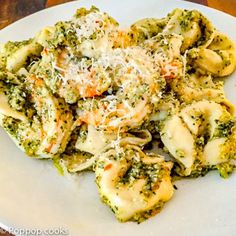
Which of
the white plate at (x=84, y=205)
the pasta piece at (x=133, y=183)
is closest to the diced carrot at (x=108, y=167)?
the pasta piece at (x=133, y=183)

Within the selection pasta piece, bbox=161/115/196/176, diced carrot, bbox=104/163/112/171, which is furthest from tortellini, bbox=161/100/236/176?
diced carrot, bbox=104/163/112/171

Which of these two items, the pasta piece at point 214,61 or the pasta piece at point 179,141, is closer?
the pasta piece at point 179,141

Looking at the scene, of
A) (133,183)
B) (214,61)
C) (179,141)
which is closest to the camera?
(133,183)

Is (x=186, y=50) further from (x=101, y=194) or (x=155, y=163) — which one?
(x=101, y=194)

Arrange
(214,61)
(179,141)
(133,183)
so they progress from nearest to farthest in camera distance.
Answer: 1. (133,183)
2. (179,141)
3. (214,61)

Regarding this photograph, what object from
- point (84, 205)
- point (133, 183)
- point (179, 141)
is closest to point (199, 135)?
point (179, 141)

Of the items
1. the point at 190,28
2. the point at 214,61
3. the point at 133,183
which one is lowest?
the point at 133,183

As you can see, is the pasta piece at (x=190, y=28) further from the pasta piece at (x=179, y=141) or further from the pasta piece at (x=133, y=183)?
the pasta piece at (x=133, y=183)

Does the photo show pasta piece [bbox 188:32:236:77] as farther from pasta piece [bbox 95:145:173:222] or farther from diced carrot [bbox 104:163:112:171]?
diced carrot [bbox 104:163:112:171]

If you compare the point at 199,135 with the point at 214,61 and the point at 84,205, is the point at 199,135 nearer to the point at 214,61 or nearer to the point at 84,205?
the point at 214,61
